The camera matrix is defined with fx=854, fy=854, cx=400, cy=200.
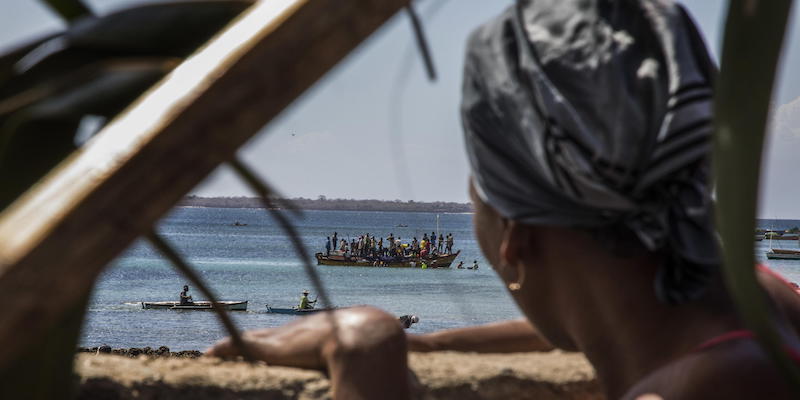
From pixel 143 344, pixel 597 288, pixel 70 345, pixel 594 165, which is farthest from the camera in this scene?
pixel 143 344

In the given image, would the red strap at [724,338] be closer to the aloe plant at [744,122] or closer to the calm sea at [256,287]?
the calm sea at [256,287]

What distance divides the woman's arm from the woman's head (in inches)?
26.8

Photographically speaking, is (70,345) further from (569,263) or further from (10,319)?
(569,263)

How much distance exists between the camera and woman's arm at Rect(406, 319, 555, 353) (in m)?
1.43

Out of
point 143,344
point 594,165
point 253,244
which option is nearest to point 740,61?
point 594,165

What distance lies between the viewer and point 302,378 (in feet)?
3.95

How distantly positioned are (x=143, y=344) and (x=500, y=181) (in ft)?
70.3

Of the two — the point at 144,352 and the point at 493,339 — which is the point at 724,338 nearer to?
the point at 493,339

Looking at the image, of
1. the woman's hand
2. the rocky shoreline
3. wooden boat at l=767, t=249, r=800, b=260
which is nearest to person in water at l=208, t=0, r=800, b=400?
the woman's hand

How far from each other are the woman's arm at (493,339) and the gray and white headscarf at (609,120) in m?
0.69

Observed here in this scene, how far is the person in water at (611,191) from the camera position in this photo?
2.30 ft

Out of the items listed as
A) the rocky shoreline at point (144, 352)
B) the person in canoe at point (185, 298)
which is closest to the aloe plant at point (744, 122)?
the rocky shoreline at point (144, 352)

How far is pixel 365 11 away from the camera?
0.40 meters

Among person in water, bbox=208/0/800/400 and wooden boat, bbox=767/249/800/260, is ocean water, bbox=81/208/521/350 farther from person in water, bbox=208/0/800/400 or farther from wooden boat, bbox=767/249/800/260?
wooden boat, bbox=767/249/800/260
